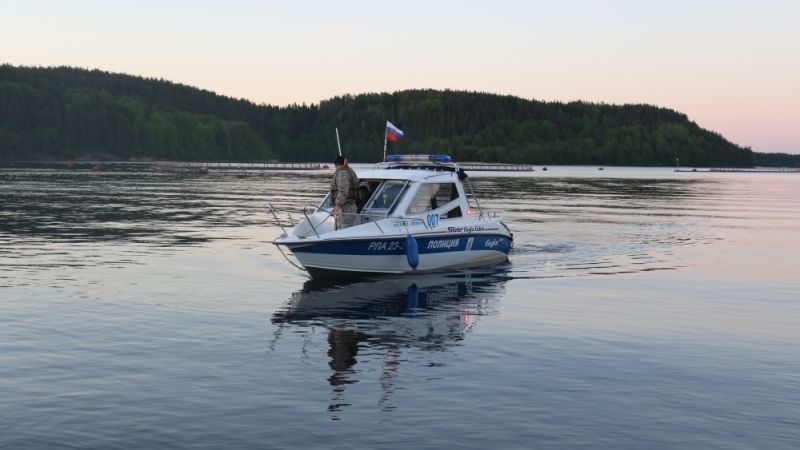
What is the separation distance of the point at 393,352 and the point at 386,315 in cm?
375

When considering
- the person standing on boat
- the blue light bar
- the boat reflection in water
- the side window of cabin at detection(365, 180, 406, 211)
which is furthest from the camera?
the blue light bar

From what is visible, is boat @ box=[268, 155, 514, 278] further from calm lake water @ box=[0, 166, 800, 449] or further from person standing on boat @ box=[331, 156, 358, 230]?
calm lake water @ box=[0, 166, 800, 449]

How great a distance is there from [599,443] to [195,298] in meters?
12.3

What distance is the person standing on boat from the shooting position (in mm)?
24188

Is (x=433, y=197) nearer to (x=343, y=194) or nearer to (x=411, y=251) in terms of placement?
(x=411, y=251)

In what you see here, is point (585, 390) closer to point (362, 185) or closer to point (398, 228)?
point (398, 228)

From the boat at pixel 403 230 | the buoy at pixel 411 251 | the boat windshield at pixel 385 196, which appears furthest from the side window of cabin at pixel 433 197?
the buoy at pixel 411 251

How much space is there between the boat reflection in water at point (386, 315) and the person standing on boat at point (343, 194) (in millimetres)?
1678

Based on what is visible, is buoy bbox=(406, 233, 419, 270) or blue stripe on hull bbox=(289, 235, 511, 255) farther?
buoy bbox=(406, 233, 419, 270)

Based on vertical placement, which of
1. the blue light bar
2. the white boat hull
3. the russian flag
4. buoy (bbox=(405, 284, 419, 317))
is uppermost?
the russian flag

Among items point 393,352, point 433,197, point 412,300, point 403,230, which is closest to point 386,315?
point 412,300

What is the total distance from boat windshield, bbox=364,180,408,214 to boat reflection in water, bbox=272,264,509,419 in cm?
196

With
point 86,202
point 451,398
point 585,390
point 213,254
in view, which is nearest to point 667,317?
point 585,390

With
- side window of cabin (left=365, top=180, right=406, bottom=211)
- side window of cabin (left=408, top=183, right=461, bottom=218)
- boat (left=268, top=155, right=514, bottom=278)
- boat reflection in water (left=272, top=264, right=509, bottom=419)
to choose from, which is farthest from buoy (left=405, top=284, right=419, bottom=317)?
side window of cabin (left=365, top=180, right=406, bottom=211)
